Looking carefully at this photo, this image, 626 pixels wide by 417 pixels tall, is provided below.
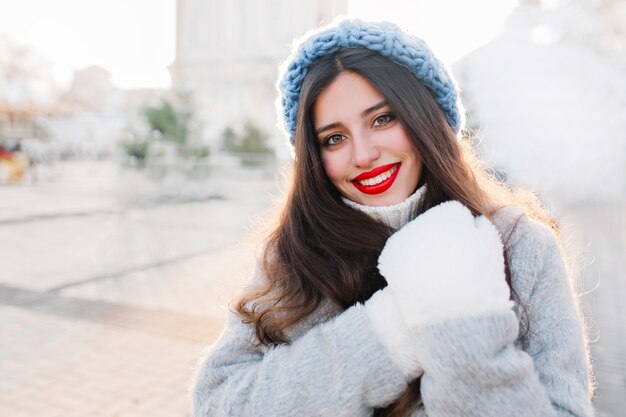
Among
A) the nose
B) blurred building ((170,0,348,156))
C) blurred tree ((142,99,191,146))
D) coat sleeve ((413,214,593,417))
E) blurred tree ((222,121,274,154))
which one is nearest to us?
coat sleeve ((413,214,593,417))

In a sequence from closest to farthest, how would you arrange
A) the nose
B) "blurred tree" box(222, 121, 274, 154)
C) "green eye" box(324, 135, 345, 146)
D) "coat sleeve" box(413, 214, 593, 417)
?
"coat sleeve" box(413, 214, 593, 417)
the nose
"green eye" box(324, 135, 345, 146)
"blurred tree" box(222, 121, 274, 154)

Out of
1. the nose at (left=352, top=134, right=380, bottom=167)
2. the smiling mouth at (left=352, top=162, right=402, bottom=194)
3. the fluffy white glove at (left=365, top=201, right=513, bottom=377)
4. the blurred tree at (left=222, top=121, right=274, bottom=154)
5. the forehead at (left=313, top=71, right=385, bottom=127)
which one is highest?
the forehead at (left=313, top=71, right=385, bottom=127)

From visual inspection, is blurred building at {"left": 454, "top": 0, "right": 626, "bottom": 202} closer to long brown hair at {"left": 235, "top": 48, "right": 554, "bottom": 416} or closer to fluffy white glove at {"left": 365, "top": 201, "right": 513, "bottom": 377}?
long brown hair at {"left": 235, "top": 48, "right": 554, "bottom": 416}

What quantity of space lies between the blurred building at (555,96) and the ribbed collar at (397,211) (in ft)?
6.02

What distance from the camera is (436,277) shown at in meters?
1.06

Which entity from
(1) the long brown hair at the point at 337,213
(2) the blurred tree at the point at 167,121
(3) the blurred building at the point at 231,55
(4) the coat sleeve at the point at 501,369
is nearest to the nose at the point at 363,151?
(1) the long brown hair at the point at 337,213

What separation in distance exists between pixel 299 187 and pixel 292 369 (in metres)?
0.59

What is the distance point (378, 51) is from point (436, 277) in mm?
668

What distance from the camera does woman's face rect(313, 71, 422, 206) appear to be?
1.43m

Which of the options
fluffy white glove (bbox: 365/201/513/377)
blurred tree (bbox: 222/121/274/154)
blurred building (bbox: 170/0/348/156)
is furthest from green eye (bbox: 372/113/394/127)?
blurred tree (bbox: 222/121/274/154)

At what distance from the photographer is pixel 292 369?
3.92ft

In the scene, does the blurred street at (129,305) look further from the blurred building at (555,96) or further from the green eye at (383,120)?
the green eye at (383,120)

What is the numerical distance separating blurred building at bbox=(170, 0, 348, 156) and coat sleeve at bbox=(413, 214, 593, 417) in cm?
868

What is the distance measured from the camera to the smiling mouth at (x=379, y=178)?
56.5 inches
